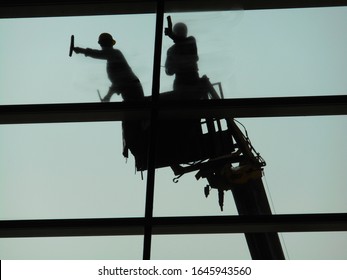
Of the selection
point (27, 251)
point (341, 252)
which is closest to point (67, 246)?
point (27, 251)

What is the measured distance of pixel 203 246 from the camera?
232 inches

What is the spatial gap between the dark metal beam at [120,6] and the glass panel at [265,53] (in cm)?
7

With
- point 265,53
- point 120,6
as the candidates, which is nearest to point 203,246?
point 265,53

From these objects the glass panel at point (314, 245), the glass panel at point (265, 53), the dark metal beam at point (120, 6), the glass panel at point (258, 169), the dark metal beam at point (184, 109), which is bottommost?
the glass panel at point (314, 245)

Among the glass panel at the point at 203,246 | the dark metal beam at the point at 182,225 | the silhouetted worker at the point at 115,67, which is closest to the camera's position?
the dark metal beam at the point at 182,225

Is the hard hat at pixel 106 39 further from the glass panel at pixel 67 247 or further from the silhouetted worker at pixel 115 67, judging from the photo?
the glass panel at pixel 67 247

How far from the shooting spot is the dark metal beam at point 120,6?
20.4ft

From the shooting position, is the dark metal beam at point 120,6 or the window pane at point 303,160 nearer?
the window pane at point 303,160

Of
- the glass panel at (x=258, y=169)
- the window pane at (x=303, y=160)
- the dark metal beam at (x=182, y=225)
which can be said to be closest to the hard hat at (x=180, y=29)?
the glass panel at (x=258, y=169)

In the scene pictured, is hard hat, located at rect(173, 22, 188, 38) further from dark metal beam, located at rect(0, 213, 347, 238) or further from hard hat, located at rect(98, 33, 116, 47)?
dark metal beam, located at rect(0, 213, 347, 238)

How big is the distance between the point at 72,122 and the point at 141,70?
2.82ft

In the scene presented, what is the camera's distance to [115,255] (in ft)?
19.3

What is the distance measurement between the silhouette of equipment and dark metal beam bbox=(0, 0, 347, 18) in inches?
34.3
